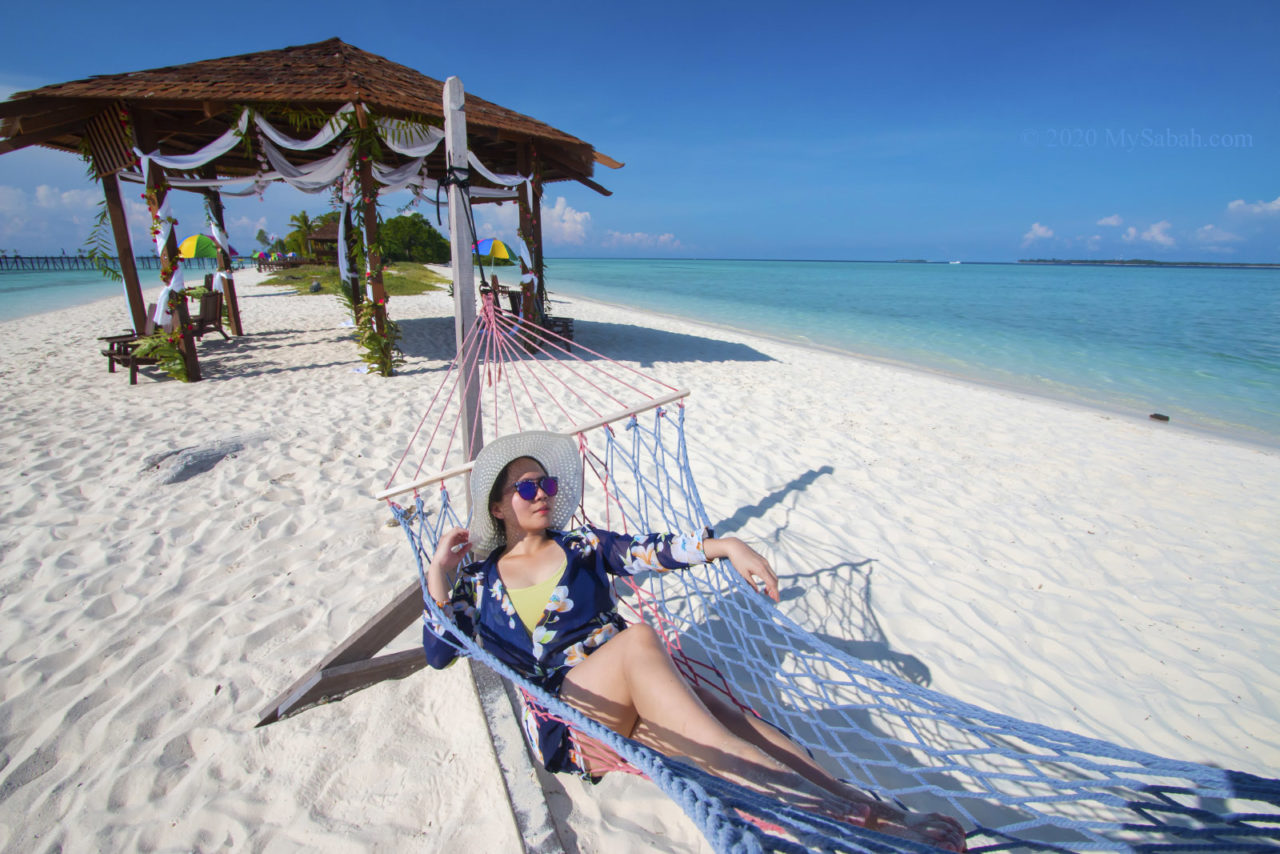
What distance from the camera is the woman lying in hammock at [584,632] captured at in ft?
3.92

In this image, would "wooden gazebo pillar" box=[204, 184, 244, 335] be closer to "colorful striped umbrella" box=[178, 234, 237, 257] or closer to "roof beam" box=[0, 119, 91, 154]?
"colorful striped umbrella" box=[178, 234, 237, 257]

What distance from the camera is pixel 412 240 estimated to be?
38312mm

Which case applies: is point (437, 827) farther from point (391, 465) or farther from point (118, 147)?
point (118, 147)

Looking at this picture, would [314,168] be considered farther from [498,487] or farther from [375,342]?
[498,487]

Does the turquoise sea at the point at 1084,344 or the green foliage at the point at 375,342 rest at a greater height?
the green foliage at the point at 375,342

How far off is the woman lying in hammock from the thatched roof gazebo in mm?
4951

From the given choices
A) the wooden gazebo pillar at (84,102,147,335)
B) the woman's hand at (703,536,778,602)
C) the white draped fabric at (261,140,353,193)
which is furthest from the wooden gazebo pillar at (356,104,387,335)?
the woman's hand at (703,536,778,602)

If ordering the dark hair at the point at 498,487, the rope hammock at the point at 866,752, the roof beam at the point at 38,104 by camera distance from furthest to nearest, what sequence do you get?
the roof beam at the point at 38,104
the dark hair at the point at 498,487
the rope hammock at the point at 866,752

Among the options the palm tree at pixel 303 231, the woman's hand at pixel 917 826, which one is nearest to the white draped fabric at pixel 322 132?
the woman's hand at pixel 917 826

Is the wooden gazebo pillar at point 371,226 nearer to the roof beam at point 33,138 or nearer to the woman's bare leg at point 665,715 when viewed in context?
the roof beam at point 33,138

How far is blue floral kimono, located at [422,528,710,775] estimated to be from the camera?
1.47 metres

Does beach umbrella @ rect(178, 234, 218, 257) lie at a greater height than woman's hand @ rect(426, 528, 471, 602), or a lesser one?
greater

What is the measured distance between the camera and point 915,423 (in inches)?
200

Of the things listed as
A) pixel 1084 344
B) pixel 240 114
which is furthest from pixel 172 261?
pixel 1084 344
